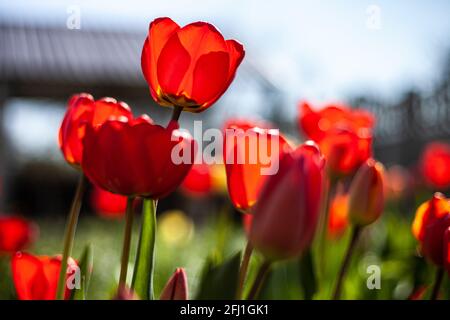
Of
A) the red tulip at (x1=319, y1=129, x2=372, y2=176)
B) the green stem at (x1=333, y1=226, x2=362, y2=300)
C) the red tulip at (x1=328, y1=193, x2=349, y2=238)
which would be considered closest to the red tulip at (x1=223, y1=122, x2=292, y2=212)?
the green stem at (x1=333, y1=226, x2=362, y2=300)

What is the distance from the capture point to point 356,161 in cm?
88

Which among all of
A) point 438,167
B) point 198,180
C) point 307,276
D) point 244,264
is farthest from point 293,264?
point 438,167

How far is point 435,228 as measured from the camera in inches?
21.7

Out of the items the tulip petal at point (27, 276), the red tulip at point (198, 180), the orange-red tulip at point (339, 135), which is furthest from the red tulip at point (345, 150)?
the red tulip at point (198, 180)

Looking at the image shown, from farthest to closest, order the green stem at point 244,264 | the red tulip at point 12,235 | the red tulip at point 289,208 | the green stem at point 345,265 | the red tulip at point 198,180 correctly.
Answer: the red tulip at point 198,180 < the red tulip at point 12,235 < the green stem at point 345,265 < the green stem at point 244,264 < the red tulip at point 289,208

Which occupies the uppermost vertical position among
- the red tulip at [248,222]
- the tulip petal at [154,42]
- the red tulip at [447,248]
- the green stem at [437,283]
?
the tulip petal at [154,42]

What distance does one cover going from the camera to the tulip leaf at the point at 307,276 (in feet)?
2.33

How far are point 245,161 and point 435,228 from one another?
178 mm

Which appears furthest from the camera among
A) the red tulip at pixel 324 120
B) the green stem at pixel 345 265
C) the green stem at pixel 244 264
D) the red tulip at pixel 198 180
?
the red tulip at pixel 198 180

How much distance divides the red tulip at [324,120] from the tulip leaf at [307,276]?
32 cm

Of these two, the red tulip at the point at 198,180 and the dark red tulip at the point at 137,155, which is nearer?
the dark red tulip at the point at 137,155

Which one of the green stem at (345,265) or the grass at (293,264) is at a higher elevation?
the green stem at (345,265)

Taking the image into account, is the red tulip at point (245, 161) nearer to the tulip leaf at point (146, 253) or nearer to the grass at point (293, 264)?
the tulip leaf at point (146, 253)
